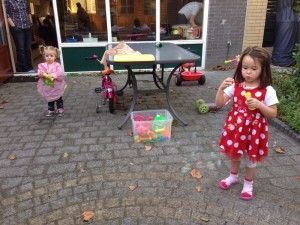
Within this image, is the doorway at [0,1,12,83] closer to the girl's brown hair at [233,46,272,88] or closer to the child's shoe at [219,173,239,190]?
the child's shoe at [219,173,239,190]

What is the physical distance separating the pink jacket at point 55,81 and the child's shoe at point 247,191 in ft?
10.2

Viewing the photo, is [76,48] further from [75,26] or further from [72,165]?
[72,165]

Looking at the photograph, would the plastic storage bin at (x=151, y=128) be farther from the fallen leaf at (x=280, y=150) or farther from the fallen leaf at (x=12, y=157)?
the fallen leaf at (x=12, y=157)

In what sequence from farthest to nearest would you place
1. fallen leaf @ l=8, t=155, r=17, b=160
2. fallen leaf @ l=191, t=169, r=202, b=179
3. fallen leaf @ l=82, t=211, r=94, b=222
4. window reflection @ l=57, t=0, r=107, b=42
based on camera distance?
window reflection @ l=57, t=0, r=107, b=42, fallen leaf @ l=8, t=155, r=17, b=160, fallen leaf @ l=191, t=169, r=202, b=179, fallen leaf @ l=82, t=211, r=94, b=222

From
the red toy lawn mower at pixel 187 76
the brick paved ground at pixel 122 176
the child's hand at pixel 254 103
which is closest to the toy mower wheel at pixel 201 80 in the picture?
the red toy lawn mower at pixel 187 76

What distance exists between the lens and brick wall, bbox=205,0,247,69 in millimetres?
7766

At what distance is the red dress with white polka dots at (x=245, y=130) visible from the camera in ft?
9.13

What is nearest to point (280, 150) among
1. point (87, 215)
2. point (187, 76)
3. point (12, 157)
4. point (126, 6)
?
point (87, 215)

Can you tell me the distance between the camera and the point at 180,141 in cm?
424

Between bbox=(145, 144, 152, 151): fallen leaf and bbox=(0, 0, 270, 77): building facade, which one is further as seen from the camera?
bbox=(0, 0, 270, 77): building facade

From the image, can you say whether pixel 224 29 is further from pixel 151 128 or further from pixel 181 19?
pixel 151 128

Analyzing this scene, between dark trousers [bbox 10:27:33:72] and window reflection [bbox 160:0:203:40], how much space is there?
324 centimetres

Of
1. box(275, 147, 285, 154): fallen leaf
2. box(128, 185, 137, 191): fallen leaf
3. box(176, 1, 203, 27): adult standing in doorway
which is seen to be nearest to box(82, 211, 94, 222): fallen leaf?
box(128, 185, 137, 191): fallen leaf

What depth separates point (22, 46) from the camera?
7543 mm
